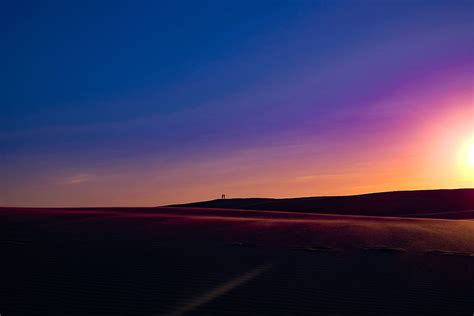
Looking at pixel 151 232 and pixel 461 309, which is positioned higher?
pixel 151 232

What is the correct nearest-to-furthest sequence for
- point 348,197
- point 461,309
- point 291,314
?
point 291,314 < point 461,309 < point 348,197

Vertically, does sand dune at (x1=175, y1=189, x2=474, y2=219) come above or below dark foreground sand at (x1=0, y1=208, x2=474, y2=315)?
above

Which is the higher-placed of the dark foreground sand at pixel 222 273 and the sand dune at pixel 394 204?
the sand dune at pixel 394 204

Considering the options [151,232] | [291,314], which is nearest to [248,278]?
[291,314]

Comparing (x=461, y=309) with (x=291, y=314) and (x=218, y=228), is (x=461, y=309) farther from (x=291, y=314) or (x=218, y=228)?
(x=218, y=228)

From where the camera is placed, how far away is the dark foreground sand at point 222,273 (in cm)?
717

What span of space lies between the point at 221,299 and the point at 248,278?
4.69 ft

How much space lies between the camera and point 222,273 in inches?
356

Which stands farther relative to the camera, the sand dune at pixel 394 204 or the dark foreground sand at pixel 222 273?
the sand dune at pixel 394 204

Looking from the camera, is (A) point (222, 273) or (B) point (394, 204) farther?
(B) point (394, 204)

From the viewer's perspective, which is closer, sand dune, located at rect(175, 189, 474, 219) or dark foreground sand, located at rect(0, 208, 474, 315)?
dark foreground sand, located at rect(0, 208, 474, 315)

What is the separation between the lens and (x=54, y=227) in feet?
46.9

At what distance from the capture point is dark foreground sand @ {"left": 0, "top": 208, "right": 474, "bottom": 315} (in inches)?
282

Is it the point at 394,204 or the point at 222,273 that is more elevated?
the point at 394,204
